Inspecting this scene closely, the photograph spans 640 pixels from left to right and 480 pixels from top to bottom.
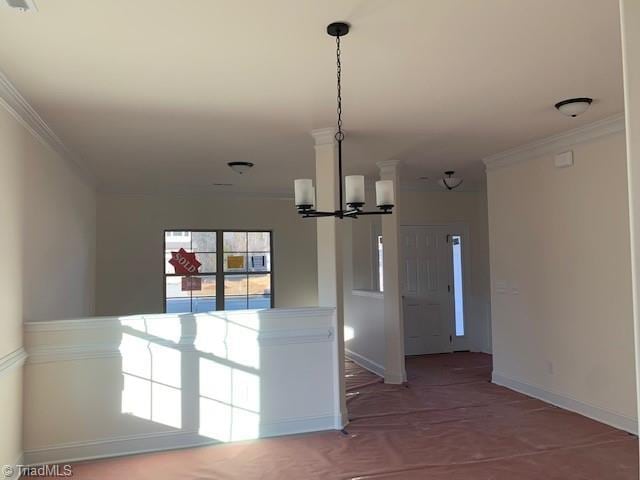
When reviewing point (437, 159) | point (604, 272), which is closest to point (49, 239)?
point (437, 159)

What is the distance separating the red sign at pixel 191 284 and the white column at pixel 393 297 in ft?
10.7

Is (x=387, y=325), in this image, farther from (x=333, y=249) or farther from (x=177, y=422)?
(x=177, y=422)

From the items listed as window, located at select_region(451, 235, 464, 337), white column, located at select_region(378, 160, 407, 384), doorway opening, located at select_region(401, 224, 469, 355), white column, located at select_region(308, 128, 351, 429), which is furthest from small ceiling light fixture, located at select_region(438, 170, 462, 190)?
white column, located at select_region(308, 128, 351, 429)

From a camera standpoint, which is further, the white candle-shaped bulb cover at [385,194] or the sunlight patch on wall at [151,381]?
the sunlight patch on wall at [151,381]

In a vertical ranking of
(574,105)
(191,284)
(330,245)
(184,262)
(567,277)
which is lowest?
(191,284)

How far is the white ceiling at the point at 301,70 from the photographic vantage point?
2.14m

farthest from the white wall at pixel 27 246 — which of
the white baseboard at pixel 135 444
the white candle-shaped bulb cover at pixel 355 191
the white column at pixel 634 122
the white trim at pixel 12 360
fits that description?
the white column at pixel 634 122

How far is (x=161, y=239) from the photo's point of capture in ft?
23.4

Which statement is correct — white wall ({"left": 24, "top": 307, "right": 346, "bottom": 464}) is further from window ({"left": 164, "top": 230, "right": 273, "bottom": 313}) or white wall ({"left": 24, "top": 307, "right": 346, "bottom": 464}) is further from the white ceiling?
window ({"left": 164, "top": 230, "right": 273, "bottom": 313})

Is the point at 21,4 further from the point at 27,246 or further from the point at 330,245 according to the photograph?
the point at 330,245

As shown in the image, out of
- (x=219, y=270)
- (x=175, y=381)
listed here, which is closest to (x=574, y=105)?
(x=175, y=381)

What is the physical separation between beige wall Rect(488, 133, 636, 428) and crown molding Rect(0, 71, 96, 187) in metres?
4.44

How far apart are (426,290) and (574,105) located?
412 centimetres

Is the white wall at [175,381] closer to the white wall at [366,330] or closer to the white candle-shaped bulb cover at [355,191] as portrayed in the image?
the white candle-shaped bulb cover at [355,191]
